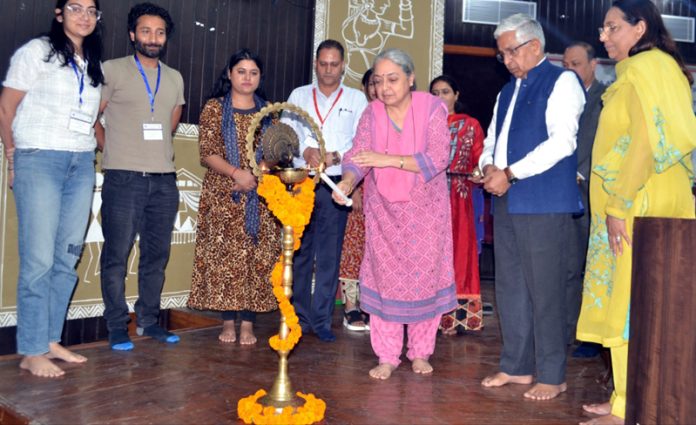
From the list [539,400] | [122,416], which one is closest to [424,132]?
[539,400]

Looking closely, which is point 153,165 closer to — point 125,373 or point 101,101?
point 101,101

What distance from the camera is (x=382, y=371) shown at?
119 inches

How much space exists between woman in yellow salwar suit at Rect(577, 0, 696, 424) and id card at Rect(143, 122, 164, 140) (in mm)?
2213

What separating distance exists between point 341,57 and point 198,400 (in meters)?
2.13

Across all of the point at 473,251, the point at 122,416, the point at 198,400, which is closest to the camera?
the point at 122,416

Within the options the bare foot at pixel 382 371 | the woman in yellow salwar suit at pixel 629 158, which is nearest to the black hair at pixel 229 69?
the bare foot at pixel 382 371

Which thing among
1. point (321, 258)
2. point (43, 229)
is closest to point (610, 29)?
point (321, 258)

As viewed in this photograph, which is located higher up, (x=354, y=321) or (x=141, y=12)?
(x=141, y=12)

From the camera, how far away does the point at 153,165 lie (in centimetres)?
344

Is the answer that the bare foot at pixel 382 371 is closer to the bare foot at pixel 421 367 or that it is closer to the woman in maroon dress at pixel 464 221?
the bare foot at pixel 421 367

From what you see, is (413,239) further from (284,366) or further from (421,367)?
(284,366)

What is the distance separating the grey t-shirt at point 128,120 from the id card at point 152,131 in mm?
19

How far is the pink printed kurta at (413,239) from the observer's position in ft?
9.97

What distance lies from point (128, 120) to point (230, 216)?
0.74 m
